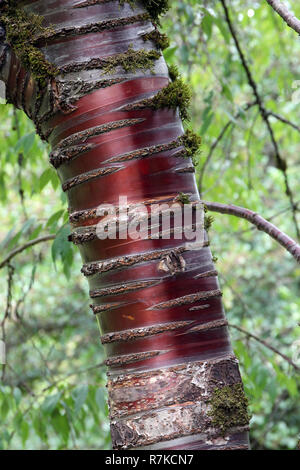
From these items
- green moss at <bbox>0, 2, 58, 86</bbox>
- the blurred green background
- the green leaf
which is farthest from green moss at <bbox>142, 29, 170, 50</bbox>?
the green leaf

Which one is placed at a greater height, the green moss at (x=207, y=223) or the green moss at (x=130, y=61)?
the green moss at (x=130, y=61)

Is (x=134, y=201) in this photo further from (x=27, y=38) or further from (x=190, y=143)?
(x=27, y=38)

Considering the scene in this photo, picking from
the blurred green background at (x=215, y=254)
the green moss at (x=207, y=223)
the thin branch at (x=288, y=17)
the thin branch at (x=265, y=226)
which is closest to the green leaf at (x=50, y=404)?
the blurred green background at (x=215, y=254)

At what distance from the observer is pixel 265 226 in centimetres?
101

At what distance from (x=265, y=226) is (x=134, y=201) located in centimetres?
35

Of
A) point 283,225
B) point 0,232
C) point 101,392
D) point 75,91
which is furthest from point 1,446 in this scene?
point 0,232

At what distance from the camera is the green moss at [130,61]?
81cm

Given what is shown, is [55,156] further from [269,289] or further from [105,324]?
[269,289]

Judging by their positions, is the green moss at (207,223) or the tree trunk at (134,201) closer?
the tree trunk at (134,201)

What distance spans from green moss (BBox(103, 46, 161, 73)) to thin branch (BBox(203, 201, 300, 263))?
324 mm

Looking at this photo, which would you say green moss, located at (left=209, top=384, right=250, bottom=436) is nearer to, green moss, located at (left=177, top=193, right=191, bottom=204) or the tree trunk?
the tree trunk

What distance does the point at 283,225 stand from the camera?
4.84 meters

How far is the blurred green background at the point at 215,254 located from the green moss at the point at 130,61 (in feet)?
1.83

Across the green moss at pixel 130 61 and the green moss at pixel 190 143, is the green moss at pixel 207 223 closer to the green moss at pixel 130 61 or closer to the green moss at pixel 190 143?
the green moss at pixel 190 143
